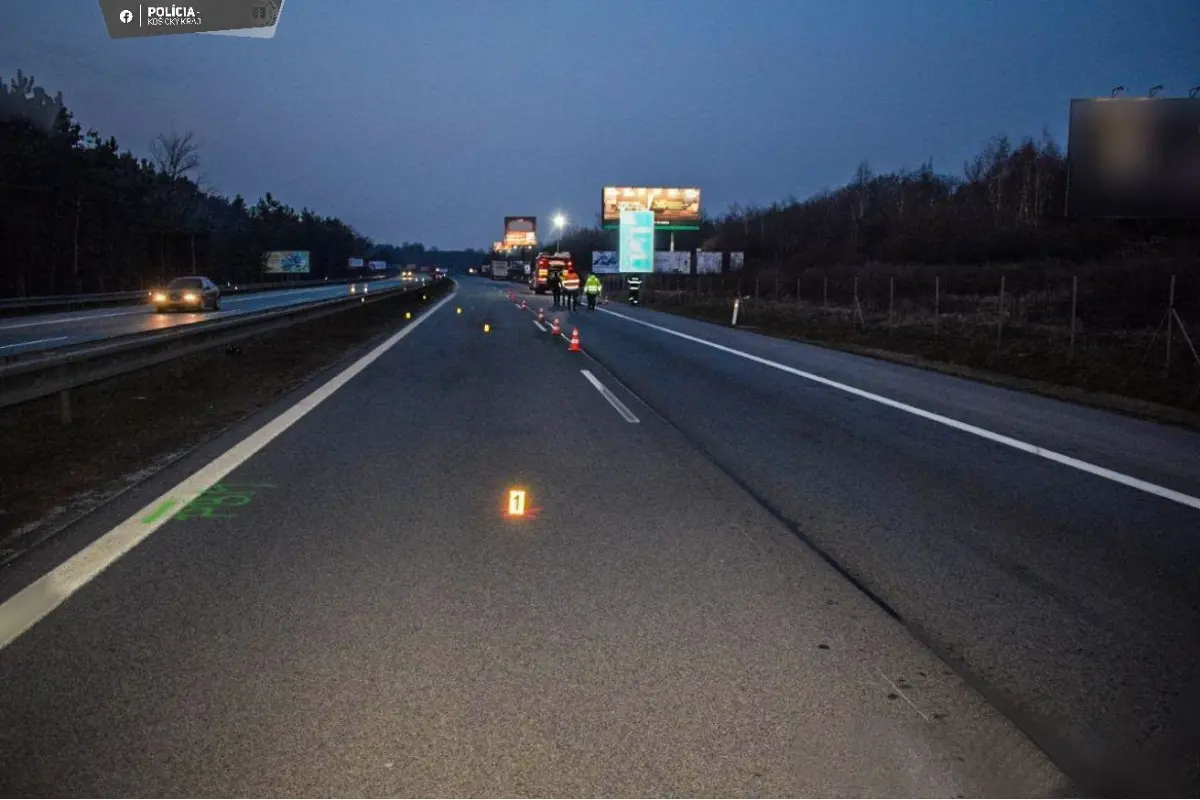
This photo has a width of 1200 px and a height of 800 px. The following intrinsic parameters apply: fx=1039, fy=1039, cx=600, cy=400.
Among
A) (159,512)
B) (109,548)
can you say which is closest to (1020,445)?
(159,512)

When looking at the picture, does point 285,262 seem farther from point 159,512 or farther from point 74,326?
point 159,512

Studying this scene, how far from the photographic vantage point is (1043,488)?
8.94m

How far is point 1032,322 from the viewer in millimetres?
31984

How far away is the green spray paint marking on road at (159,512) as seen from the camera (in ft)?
25.1

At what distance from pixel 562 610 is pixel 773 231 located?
122 meters

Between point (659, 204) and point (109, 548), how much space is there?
267 feet

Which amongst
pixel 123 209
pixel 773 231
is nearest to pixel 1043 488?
pixel 123 209

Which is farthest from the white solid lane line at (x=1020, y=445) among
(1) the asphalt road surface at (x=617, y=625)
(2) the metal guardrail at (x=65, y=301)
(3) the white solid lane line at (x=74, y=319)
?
(2) the metal guardrail at (x=65, y=301)

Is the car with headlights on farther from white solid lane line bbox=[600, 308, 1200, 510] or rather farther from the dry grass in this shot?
white solid lane line bbox=[600, 308, 1200, 510]

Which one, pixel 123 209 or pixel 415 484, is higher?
pixel 123 209

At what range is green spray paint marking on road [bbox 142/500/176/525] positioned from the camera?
25.1ft

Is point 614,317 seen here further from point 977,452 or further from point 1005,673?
point 1005,673

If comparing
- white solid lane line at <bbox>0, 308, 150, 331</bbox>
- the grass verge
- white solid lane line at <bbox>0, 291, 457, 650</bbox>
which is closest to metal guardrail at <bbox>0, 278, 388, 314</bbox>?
white solid lane line at <bbox>0, 308, 150, 331</bbox>

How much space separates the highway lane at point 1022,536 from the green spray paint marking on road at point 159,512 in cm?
468
